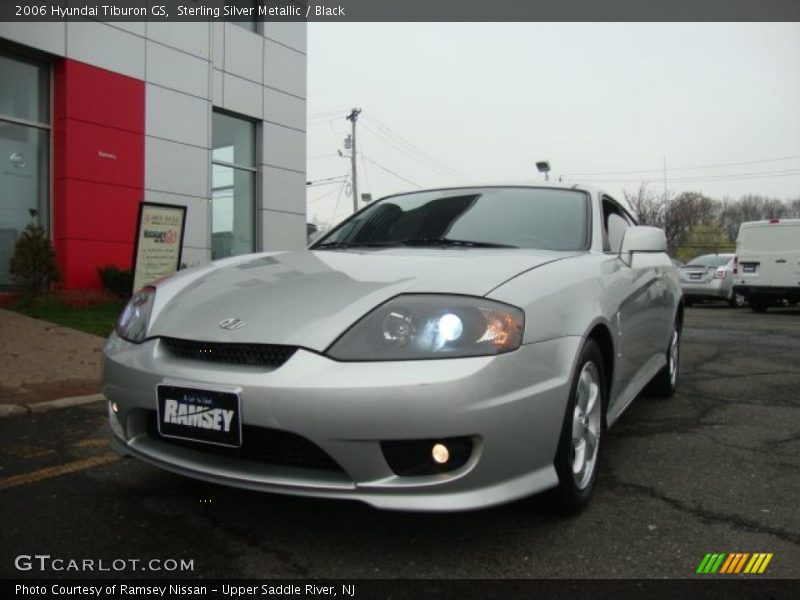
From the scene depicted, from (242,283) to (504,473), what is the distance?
4.07ft

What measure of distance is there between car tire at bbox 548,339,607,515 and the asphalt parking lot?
0.30ft

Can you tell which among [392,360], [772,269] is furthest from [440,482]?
[772,269]

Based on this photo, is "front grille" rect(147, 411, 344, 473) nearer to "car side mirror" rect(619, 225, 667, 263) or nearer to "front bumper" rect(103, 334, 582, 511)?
"front bumper" rect(103, 334, 582, 511)

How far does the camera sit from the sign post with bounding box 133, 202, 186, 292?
24.8 feet

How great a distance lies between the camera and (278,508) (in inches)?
103

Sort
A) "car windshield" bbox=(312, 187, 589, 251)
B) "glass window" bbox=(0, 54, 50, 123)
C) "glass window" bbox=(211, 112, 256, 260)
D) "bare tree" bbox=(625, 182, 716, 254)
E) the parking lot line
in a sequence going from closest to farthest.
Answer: the parking lot line, "car windshield" bbox=(312, 187, 589, 251), "glass window" bbox=(0, 54, 50, 123), "glass window" bbox=(211, 112, 256, 260), "bare tree" bbox=(625, 182, 716, 254)

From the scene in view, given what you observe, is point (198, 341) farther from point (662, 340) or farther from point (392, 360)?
point (662, 340)

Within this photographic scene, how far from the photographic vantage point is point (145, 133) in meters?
10.6

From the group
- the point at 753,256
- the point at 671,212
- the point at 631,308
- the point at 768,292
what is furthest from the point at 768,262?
the point at 671,212

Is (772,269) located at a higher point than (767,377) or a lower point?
higher

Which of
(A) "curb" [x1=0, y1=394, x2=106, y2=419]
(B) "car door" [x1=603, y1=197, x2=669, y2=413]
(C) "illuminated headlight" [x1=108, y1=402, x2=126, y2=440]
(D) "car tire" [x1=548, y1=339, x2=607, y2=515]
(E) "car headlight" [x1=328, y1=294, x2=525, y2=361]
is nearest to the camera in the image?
(E) "car headlight" [x1=328, y1=294, x2=525, y2=361]

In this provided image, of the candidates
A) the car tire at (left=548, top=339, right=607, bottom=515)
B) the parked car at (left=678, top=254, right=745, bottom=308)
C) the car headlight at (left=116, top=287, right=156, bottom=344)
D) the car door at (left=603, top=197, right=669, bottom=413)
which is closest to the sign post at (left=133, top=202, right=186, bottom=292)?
the car headlight at (left=116, top=287, right=156, bottom=344)

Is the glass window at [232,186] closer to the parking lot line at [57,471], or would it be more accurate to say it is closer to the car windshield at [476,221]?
the car windshield at [476,221]

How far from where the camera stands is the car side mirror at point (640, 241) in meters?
A: 3.25
